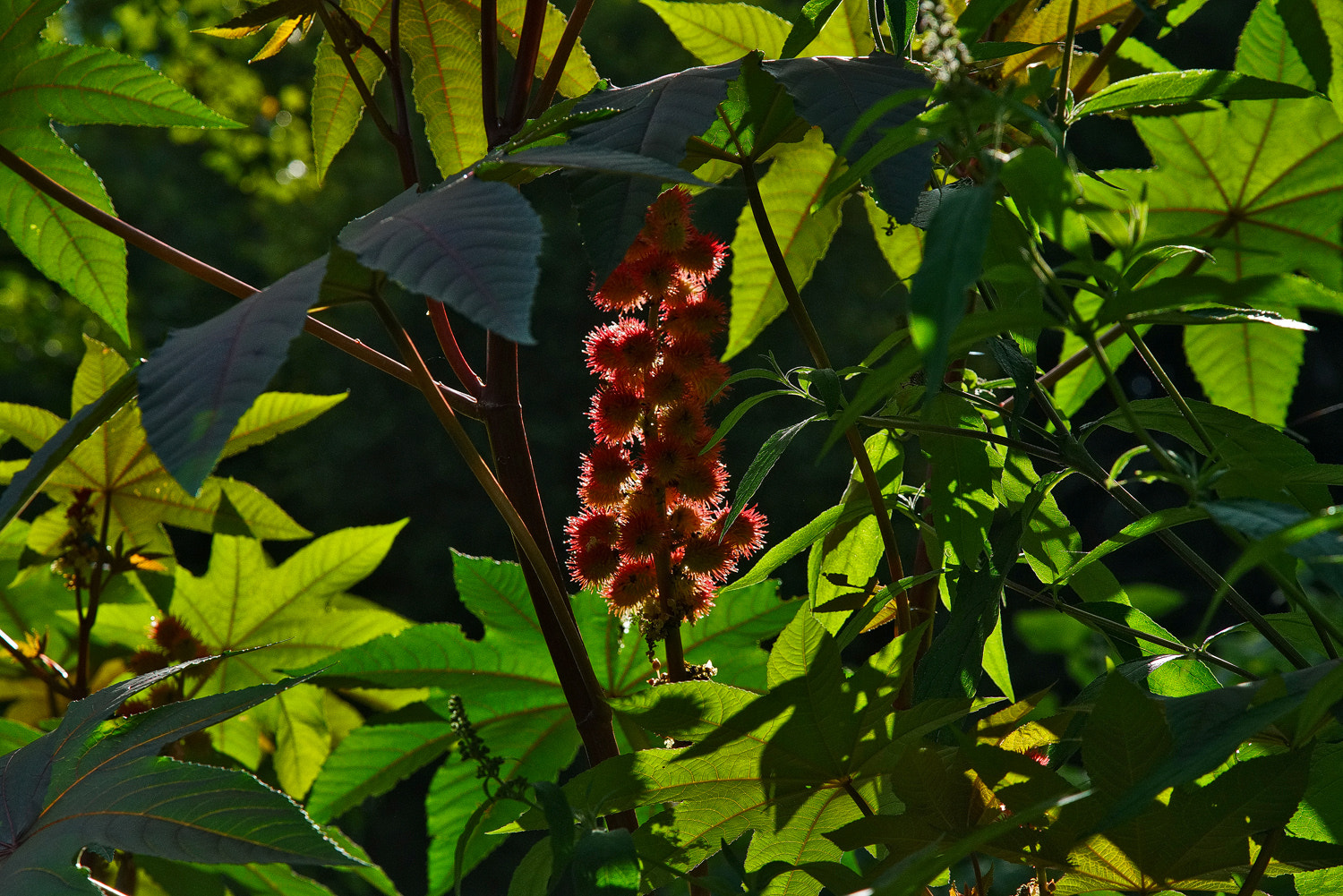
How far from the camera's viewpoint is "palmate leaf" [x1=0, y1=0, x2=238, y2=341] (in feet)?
1.58

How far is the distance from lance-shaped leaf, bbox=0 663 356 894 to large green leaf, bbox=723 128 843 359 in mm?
301

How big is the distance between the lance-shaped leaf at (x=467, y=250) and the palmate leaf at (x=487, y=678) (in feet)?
1.09

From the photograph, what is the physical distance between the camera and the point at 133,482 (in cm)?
72

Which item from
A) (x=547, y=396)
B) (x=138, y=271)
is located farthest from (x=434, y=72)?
(x=138, y=271)

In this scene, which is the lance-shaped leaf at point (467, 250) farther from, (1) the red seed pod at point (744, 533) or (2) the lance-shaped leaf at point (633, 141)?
(1) the red seed pod at point (744, 533)

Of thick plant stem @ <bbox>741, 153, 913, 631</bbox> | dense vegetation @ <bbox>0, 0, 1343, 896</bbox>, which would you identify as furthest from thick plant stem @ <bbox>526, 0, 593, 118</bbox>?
thick plant stem @ <bbox>741, 153, 913, 631</bbox>

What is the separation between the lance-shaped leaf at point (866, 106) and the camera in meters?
0.30

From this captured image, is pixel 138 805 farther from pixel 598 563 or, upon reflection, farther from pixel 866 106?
pixel 866 106

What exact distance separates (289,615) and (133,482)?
0.15 meters

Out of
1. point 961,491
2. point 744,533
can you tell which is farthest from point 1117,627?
point 744,533

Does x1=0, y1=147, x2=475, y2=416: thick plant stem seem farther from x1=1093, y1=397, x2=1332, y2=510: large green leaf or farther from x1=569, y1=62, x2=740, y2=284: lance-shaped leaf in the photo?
x1=1093, y1=397, x2=1332, y2=510: large green leaf

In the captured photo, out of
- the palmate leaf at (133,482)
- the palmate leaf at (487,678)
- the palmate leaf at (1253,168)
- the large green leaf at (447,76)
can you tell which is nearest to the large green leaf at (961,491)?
the palmate leaf at (1253,168)

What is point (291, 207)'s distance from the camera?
5.41m

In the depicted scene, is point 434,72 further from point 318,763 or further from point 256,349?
point 318,763
